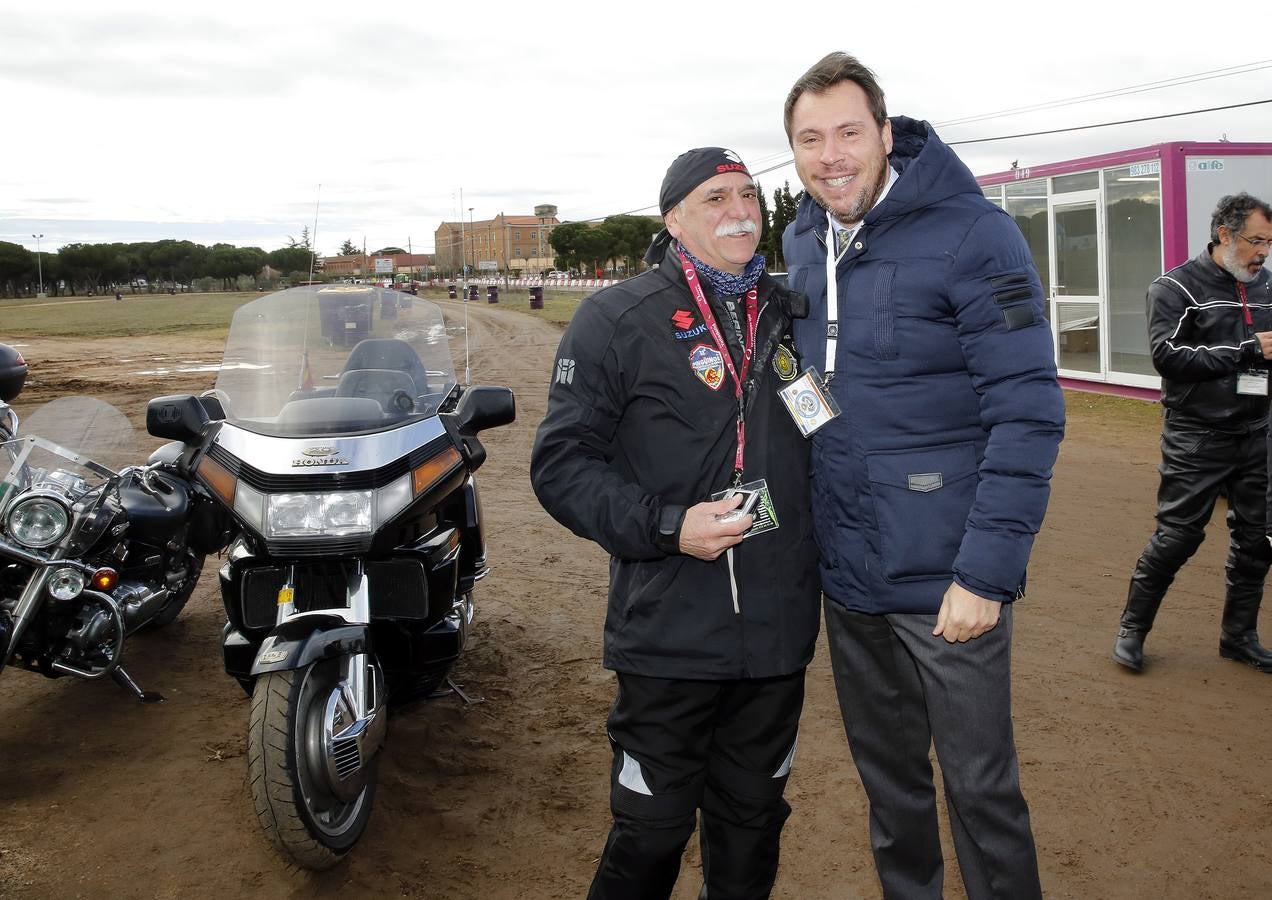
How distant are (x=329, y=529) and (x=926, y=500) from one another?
1887 millimetres

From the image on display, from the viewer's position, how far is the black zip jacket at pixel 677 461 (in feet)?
7.91

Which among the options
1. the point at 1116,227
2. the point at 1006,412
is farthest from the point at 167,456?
the point at 1116,227

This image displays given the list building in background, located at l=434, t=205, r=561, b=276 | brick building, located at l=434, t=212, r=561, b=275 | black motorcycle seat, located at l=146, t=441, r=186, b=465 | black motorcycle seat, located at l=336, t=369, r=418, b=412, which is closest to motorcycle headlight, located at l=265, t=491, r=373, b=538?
black motorcycle seat, located at l=336, t=369, r=418, b=412

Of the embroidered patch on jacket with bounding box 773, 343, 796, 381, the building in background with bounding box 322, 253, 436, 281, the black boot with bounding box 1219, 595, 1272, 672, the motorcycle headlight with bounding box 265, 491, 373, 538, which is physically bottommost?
the black boot with bounding box 1219, 595, 1272, 672

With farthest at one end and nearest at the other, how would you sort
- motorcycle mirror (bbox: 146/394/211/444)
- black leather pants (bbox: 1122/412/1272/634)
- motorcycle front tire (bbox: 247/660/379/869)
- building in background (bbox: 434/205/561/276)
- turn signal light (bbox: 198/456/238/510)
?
building in background (bbox: 434/205/561/276) → black leather pants (bbox: 1122/412/1272/634) → motorcycle mirror (bbox: 146/394/211/444) → turn signal light (bbox: 198/456/238/510) → motorcycle front tire (bbox: 247/660/379/869)

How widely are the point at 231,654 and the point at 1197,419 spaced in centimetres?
407

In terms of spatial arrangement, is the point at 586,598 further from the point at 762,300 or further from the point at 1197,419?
the point at 762,300

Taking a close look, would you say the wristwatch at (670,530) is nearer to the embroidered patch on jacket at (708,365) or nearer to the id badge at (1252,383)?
the embroidered patch on jacket at (708,365)

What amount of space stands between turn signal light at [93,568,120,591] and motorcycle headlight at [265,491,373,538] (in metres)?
1.35

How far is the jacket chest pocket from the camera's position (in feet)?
7.54

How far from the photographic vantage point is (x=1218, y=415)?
4.57m

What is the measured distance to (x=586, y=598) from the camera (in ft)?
20.0

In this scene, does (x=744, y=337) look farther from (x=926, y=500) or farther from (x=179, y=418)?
(x=179, y=418)

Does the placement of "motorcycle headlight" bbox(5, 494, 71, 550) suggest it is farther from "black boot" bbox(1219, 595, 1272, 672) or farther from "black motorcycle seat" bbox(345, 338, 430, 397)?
"black boot" bbox(1219, 595, 1272, 672)
